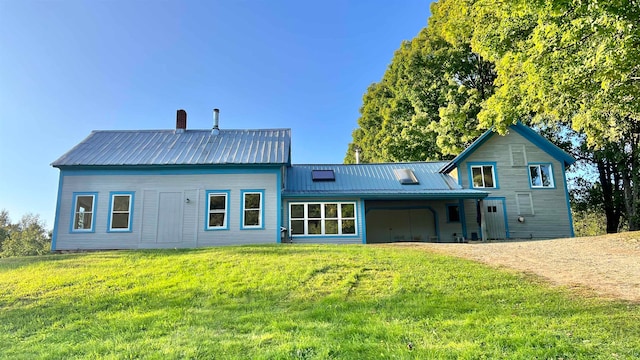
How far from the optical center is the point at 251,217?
52.0 feet

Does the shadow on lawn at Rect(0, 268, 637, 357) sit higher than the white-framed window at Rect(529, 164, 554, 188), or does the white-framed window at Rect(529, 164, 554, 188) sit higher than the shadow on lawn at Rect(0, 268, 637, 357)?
the white-framed window at Rect(529, 164, 554, 188)

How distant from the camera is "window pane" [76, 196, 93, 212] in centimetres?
1591

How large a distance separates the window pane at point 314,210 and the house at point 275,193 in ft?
0.15

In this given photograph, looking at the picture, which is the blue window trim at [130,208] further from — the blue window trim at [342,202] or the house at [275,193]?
the blue window trim at [342,202]

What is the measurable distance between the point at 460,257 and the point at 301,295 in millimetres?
5684

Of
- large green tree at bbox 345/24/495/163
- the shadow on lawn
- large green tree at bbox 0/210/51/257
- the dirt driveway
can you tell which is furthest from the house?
large green tree at bbox 0/210/51/257

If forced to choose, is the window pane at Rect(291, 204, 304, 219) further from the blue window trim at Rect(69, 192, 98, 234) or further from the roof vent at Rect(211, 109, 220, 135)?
the blue window trim at Rect(69, 192, 98, 234)

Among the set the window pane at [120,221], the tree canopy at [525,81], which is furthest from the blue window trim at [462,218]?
the window pane at [120,221]

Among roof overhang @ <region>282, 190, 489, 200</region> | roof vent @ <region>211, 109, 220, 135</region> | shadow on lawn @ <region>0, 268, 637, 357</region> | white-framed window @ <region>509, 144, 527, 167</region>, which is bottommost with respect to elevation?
shadow on lawn @ <region>0, 268, 637, 357</region>

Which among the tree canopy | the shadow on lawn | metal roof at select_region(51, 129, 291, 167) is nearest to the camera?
the shadow on lawn

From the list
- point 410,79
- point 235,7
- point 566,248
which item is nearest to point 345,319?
point 566,248

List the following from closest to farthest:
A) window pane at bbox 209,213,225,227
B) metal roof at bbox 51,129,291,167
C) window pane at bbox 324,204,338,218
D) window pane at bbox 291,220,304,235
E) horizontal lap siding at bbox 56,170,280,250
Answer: horizontal lap siding at bbox 56,170,280,250 → window pane at bbox 209,213,225,227 → metal roof at bbox 51,129,291,167 → window pane at bbox 291,220,304,235 → window pane at bbox 324,204,338,218

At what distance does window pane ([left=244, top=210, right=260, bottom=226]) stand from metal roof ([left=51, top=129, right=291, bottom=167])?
2105mm

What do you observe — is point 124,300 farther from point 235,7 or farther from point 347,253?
point 235,7
